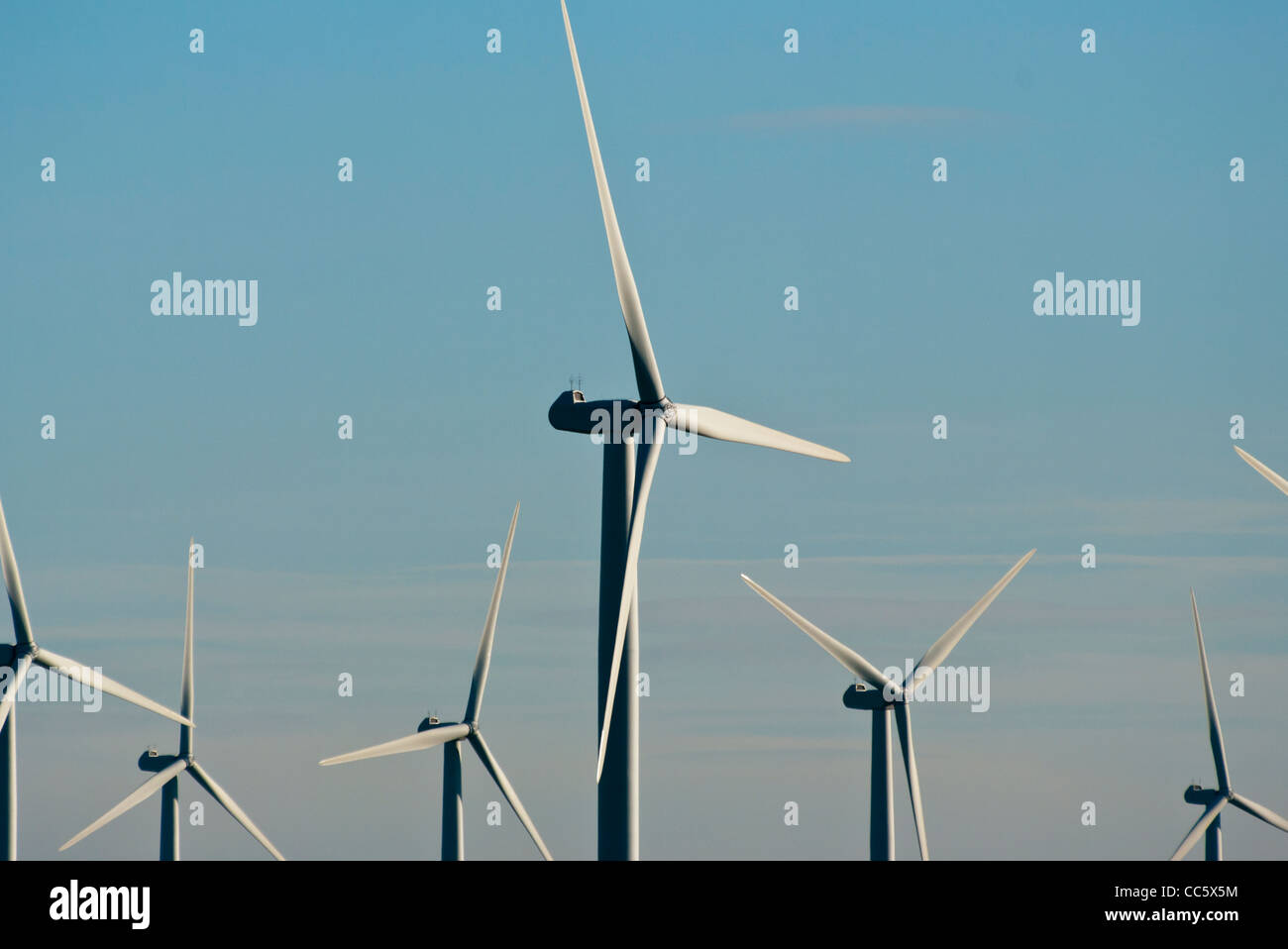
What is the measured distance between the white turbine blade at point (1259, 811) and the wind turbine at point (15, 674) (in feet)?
185

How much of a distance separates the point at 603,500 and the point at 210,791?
43349 mm

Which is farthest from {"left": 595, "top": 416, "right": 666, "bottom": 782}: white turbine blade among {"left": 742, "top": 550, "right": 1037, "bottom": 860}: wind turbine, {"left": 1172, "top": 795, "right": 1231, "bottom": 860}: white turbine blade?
{"left": 1172, "top": 795, "right": 1231, "bottom": 860}: white turbine blade

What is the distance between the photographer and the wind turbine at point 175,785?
9719 cm

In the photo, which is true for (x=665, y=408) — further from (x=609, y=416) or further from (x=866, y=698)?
(x=866, y=698)

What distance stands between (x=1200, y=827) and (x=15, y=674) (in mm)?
58477

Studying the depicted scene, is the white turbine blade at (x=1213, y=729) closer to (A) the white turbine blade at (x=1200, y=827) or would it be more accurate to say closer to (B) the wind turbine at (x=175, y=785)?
(A) the white turbine blade at (x=1200, y=827)

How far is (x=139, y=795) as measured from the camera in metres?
99.2

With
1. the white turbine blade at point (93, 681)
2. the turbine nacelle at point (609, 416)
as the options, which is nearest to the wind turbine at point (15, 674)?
the white turbine blade at point (93, 681)

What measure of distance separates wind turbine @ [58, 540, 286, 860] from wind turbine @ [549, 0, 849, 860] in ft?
97.0
